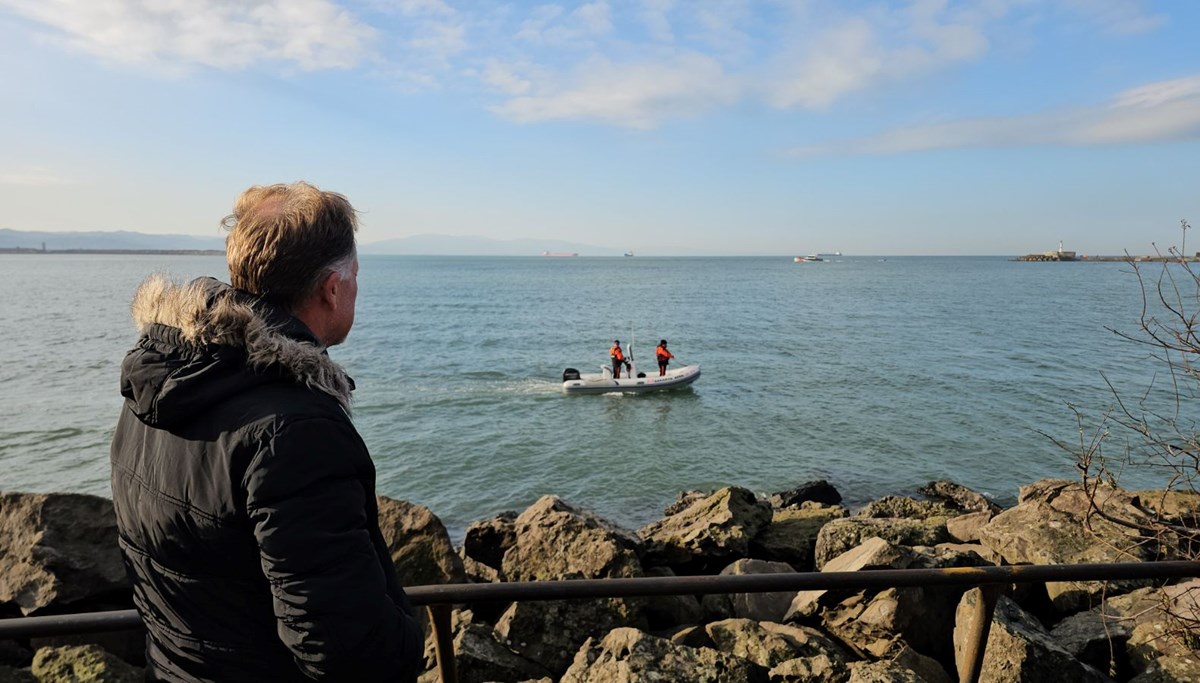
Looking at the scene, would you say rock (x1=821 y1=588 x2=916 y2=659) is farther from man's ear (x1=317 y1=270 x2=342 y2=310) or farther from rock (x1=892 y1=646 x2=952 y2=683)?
man's ear (x1=317 y1=270 x2=342 y2=310)

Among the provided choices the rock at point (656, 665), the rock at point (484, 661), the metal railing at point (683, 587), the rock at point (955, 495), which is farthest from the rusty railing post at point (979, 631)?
the rock at point (955, 495)

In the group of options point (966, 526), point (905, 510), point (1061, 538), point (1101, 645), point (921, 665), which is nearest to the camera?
point (921, 665)

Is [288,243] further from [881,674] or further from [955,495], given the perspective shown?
[955,495]

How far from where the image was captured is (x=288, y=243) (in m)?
1.73

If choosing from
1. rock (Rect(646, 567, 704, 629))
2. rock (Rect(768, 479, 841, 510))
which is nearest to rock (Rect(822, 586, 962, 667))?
rock (Rect(646, 567, 704, 629))

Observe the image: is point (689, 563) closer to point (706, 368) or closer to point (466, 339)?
point (706, 368)

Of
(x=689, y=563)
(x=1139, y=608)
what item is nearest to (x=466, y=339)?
(x=689, y=563)

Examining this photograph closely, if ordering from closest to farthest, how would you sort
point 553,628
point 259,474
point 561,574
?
point 259,474 < point 553,628 < point 561,574

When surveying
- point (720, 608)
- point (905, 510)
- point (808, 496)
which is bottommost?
point (808, 496)

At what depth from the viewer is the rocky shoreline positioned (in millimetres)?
3635

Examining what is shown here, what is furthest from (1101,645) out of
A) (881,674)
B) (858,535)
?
(858,535)

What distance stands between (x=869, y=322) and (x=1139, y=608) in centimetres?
5278

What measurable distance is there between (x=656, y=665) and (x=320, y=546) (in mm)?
2362

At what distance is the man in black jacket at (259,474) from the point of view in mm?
1511
